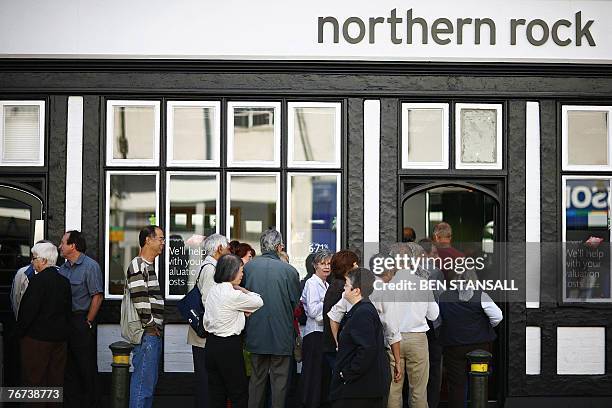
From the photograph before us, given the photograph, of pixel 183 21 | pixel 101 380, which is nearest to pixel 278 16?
pixel 183 21

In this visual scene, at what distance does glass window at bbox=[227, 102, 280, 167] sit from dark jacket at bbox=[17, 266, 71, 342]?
285cm

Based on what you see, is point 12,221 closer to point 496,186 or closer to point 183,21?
point 183,21

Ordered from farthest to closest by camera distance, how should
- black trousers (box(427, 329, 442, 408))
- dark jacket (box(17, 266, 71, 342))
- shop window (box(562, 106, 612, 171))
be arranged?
shop window (box(562, 106, 612, 171))
black trousers (box(427, 329, 442, 408))
dark jacket (box(17, 266, 71, 342))

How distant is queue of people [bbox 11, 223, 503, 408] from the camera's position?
9.21 m

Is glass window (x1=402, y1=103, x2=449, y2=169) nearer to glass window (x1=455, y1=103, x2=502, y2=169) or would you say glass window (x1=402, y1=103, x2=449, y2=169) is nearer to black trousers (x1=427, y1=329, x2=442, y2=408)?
glass window (x1=455, y1=103, x2=502, y2=169)

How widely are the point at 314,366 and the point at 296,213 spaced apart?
232cm

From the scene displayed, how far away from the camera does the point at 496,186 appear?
1225cm

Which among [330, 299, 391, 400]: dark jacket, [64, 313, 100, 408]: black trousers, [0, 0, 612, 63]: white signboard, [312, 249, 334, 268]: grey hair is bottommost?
[64, 313, 100, 408]: black trousers

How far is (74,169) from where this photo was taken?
12.0 metres

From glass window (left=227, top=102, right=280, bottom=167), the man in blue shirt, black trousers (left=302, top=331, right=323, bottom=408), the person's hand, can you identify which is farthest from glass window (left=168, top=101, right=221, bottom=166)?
the person's hand

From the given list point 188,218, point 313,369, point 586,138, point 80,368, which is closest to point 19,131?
point 188,218

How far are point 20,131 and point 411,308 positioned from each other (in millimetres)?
5426

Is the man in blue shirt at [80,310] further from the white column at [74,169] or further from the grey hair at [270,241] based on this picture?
the grey hair at [270,241]

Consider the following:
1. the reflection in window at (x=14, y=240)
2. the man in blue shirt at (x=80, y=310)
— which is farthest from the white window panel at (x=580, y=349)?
the reflection in window at (x=14, y=240)
